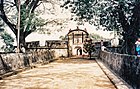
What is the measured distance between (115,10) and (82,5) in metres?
4.35

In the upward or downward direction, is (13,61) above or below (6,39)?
below

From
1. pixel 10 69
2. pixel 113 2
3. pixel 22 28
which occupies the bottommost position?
pixel 10 69

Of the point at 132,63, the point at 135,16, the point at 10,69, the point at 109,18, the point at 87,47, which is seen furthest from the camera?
the point at 87,47

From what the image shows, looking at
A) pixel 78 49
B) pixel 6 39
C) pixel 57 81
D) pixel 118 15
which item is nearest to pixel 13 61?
pixel 57 81

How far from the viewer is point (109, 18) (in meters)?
25.8

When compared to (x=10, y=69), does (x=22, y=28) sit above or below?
above

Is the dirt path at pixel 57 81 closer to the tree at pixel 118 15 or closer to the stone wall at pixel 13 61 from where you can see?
the stone wall at pixel 13 61

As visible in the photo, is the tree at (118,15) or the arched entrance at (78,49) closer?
the tree at (118,15)

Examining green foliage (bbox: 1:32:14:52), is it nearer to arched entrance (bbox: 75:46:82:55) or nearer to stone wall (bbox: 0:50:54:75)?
arched entrance (bbox: 75:46:82:55)

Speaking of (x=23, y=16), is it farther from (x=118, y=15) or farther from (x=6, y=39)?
(x=6, y=39)

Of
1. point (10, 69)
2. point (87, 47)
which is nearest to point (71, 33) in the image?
point (87, 47)

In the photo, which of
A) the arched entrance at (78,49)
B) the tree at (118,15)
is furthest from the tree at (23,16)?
the arched entrance at (78,49)

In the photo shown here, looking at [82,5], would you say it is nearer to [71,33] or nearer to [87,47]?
[87,47]

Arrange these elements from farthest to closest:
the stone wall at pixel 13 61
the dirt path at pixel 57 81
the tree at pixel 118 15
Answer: the tree at pixel 118 15
the stone wall at pixel 13 61
the dirt path at pixel 57 81
